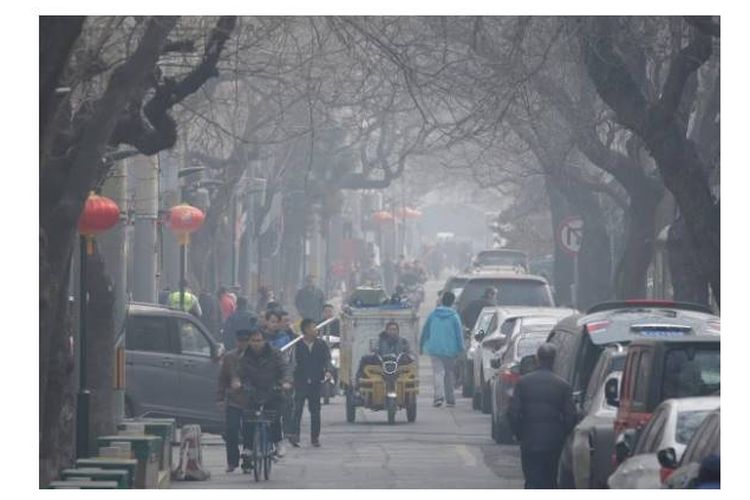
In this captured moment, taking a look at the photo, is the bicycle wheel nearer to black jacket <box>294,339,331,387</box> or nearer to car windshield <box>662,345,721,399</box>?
black jacket <box>294,339,331,387</box>

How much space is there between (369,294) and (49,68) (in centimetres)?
2275

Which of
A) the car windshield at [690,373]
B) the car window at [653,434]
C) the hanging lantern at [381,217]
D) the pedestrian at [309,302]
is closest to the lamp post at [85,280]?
the car windshield at [690,373]

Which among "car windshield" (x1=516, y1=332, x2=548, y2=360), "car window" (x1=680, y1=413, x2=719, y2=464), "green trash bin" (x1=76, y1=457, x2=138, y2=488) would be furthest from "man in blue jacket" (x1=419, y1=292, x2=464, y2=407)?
"car window" (x1=680, y1=413, x2=719, y2=464)

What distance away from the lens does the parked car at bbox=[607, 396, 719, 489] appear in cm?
1330

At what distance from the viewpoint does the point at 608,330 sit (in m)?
19.5

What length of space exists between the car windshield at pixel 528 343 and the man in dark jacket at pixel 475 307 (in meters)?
9.99

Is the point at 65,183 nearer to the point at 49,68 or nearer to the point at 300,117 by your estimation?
the point at 49,68

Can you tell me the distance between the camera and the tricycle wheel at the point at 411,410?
88.5ft

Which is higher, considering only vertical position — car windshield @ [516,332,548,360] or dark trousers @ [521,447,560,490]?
car windshield @ [516,332,548,360]

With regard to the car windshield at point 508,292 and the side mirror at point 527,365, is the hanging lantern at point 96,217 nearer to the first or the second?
the side mirror at point 527,365

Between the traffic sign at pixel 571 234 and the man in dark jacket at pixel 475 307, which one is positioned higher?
the traffic sign at pixel 571 234

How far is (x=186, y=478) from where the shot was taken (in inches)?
795

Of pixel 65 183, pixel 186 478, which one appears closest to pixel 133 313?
pixel 186 478

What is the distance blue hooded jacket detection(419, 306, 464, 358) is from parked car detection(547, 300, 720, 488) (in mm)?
9050
